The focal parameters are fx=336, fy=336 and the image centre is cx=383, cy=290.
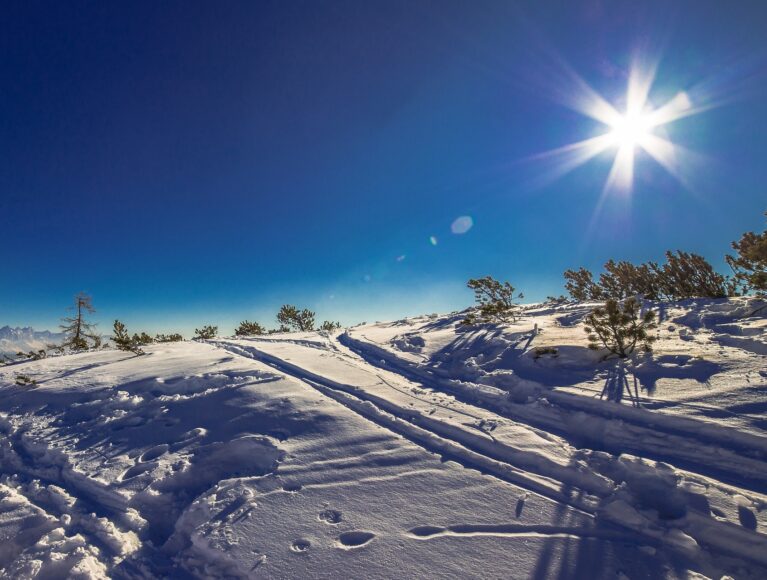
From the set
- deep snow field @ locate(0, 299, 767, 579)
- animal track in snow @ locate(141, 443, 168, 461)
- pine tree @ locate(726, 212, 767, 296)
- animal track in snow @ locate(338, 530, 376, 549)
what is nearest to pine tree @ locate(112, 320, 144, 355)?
deep snow field @ locate(0, 299, 767, 579)

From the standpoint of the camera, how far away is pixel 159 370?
874 centimetres

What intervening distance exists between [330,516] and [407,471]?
1111 millimetres

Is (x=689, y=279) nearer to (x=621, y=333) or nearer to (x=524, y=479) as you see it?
(x=621, y=333)

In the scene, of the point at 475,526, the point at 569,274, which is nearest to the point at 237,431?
the point at 475,526

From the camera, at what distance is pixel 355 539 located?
3188 millimetres

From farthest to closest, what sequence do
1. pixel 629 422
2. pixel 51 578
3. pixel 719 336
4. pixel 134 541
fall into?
pixel 719 336
pixel 629 422
pixel 134 541
pixel 51 578

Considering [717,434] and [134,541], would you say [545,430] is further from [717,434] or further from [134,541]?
[134,541]

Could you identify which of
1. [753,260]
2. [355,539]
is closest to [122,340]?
[355,539]

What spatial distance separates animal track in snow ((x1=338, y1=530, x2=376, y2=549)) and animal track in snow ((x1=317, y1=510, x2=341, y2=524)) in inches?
8.4

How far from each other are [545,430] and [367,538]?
3.33 m

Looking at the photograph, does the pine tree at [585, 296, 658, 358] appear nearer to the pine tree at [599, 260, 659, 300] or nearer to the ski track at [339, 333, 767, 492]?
the ski track at [339, 333, 767, 492]

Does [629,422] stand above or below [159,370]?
above

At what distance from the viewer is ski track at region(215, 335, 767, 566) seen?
3037 millimetres

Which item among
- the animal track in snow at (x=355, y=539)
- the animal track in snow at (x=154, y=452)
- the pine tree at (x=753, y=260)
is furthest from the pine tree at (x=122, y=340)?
the pine tree at (x=753, y=260)
